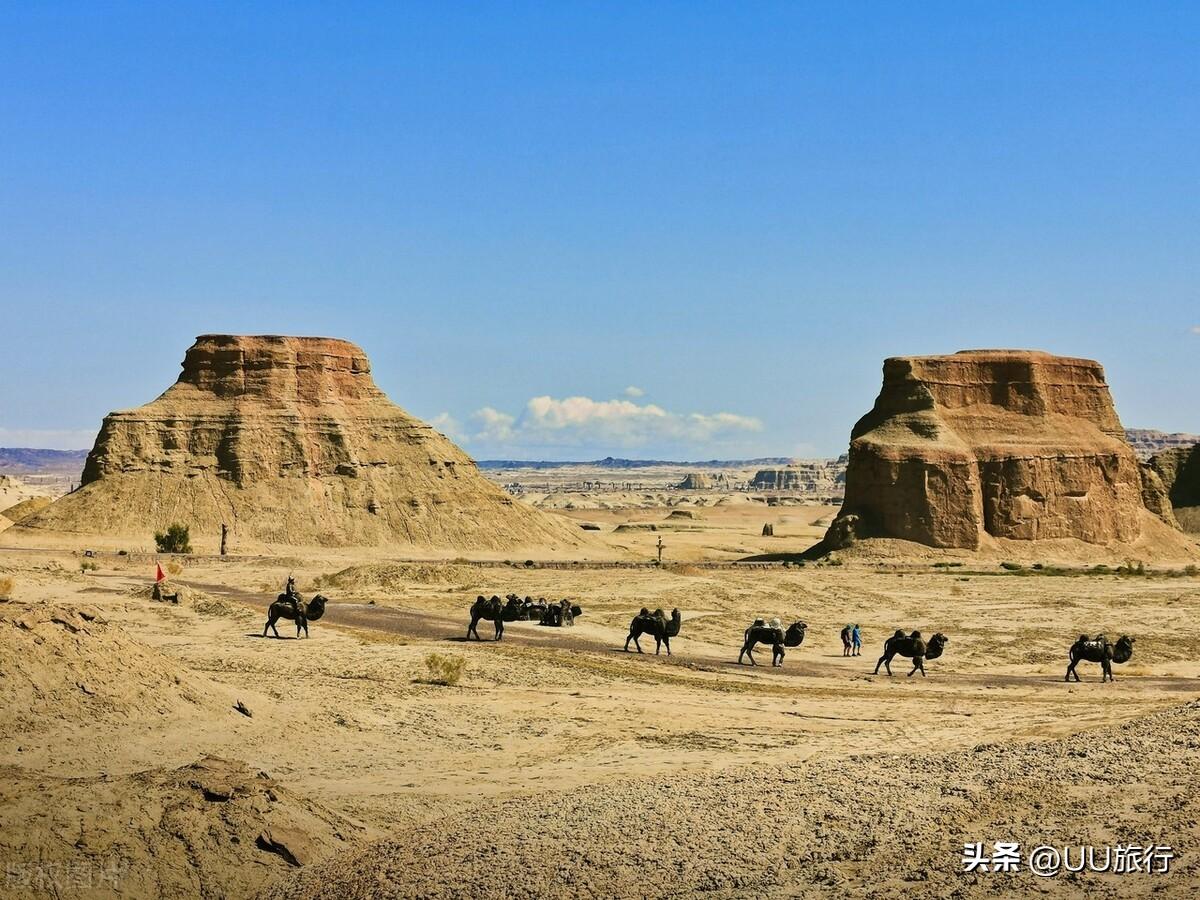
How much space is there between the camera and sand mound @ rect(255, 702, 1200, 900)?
1093 centimetres

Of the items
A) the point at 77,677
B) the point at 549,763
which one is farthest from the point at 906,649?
the point at 77,677

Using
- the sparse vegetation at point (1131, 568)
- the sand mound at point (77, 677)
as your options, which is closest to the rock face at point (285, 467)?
the sparse vegetation at point (1131, 568)

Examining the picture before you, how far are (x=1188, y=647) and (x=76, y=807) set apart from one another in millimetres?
31238

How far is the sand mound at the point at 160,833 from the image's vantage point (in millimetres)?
11484

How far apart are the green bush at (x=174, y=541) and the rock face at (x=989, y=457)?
111 ft

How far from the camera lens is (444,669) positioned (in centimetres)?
2458

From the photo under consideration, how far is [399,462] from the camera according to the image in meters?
78.3

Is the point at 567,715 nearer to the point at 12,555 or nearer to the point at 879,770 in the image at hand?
the point at 879,770

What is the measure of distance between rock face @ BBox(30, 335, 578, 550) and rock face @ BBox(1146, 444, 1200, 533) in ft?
148

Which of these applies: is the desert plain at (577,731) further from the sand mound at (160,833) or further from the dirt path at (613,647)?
Result: the dirt path at (613,647)

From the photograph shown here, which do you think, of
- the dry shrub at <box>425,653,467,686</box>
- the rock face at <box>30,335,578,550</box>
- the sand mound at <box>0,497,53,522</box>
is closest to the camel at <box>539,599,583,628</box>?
the dry shrub at <box>425,653,467,686</box>

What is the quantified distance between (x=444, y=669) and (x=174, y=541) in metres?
43.4

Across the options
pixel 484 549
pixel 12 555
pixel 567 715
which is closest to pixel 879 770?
pixel 567 715

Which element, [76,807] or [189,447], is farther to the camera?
[189,447]
